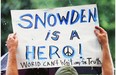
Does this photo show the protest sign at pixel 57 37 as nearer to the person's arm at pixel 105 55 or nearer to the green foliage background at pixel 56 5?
the person's arm at pixel 105 55

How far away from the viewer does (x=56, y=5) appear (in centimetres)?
329

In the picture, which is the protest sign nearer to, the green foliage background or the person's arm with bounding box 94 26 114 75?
the person's arm with bounding box 94 26 114 75

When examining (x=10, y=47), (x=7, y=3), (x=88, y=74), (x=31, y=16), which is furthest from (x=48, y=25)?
(x=7, y=3)

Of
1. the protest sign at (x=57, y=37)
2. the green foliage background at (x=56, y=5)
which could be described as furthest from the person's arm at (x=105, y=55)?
the green foliage background at (x=56, y=5)

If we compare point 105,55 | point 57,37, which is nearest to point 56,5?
point 57,37

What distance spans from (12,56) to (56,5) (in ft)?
4.19

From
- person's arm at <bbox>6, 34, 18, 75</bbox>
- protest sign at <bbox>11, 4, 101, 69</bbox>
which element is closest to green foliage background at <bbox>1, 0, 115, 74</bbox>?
protest sign at <bbox>11, 4, 101, 69</bbox>

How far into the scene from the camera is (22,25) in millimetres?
2211

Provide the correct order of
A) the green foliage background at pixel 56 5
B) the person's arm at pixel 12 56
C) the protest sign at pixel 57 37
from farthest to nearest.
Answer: the green foliage background at pixel 56 5
the protest sign at pixel 57 37
the person's arm at pixel 12 56

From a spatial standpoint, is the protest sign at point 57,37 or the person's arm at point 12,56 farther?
the protest sign at point 57,37

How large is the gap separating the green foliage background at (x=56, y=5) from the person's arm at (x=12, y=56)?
1172mm

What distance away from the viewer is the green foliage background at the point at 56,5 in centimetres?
330

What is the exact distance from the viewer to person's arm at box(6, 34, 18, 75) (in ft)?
6.70

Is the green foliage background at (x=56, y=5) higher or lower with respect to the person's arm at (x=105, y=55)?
higher
